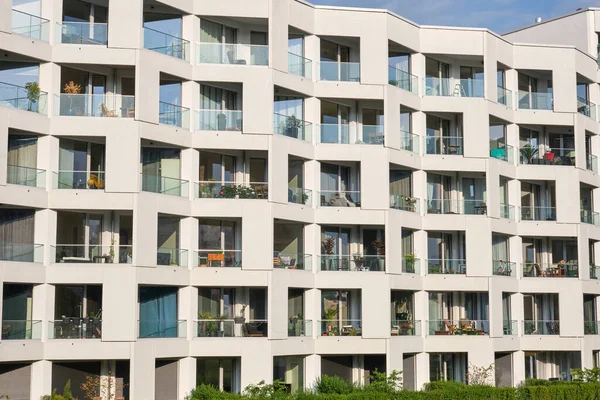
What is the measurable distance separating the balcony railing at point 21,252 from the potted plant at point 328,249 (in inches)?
523

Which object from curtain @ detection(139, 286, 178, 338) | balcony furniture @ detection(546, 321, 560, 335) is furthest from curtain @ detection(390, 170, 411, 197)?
curtain @ detection(139, 286, 178, 338)

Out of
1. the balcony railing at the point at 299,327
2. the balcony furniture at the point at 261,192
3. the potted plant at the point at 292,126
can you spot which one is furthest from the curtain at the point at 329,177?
the balcony railing at the point at 299,327

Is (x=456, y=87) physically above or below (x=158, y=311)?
above

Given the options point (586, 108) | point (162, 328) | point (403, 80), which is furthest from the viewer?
point (586, 108)

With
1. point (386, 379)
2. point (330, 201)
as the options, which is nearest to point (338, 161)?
point (330, 201)

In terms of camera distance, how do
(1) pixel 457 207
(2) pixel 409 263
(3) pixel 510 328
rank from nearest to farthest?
(2) pixel 409 263, (1) pixel 457 207, (3) pixel 510 328

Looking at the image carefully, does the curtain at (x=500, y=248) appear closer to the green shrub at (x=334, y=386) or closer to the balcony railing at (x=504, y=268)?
the balcony railing at (x=504, y=268)

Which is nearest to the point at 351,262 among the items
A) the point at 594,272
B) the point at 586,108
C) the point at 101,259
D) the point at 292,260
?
the point at 292,260

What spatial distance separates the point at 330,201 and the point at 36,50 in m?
15.1

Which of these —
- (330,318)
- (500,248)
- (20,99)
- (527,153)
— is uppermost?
(20,99)

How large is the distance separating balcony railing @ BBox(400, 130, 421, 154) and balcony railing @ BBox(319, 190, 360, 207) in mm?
3606

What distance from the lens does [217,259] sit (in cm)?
4400

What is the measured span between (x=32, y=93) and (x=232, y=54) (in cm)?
927

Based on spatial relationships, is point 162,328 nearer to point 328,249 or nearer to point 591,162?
point 328,249
